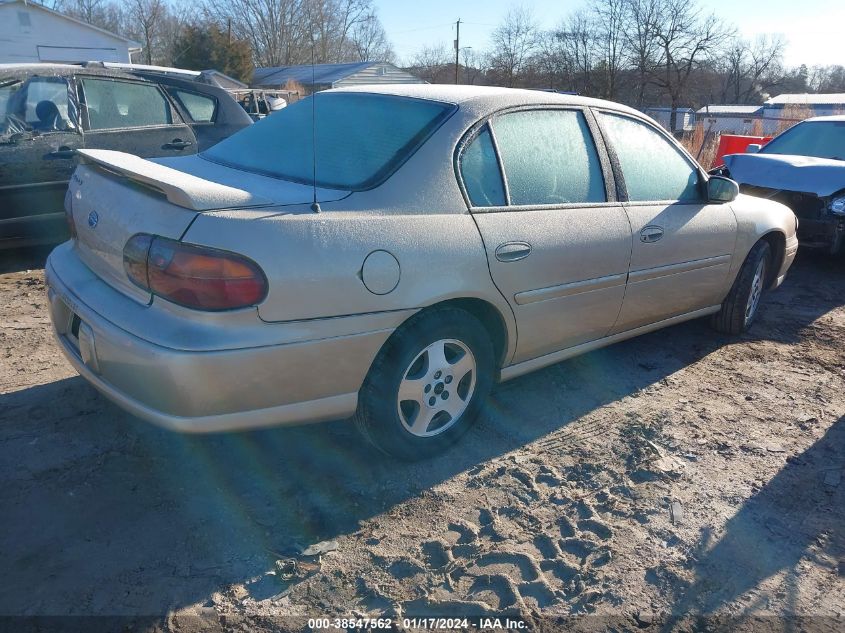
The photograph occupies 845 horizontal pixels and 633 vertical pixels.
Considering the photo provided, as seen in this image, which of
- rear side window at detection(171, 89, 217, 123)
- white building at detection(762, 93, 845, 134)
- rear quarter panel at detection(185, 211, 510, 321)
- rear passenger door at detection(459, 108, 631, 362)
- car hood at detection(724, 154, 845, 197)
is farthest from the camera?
white building at detection(762, 93, 845, 134)

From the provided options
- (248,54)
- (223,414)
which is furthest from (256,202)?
(248,54)

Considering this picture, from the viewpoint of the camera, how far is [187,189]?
8.11 feet

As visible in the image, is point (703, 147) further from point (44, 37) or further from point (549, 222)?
point (44, 37)

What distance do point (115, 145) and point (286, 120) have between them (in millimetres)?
3343

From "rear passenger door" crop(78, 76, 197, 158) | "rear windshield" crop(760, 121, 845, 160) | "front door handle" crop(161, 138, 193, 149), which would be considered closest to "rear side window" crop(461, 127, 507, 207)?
"rear passenger door" crop(78, 76, 197, 158)

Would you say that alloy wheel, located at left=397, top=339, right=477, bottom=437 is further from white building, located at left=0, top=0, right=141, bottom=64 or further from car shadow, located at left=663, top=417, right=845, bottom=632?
white building, located at left=0, top=0, right=141, bottom=64

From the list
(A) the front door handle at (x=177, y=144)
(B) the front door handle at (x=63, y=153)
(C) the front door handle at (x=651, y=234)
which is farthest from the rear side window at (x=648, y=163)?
(B) the front door handle at (x=63, y=153)

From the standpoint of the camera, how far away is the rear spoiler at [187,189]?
2449mm

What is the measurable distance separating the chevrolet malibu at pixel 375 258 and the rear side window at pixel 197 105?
369 cm

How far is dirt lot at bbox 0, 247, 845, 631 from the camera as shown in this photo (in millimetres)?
2318

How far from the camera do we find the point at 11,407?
3410mm

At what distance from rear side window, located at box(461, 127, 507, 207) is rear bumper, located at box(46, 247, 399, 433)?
0.78 m

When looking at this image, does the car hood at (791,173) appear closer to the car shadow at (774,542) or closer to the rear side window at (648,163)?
the rear side window at (648,163)

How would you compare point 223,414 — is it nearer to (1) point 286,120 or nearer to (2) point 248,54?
(1) point 286,120
